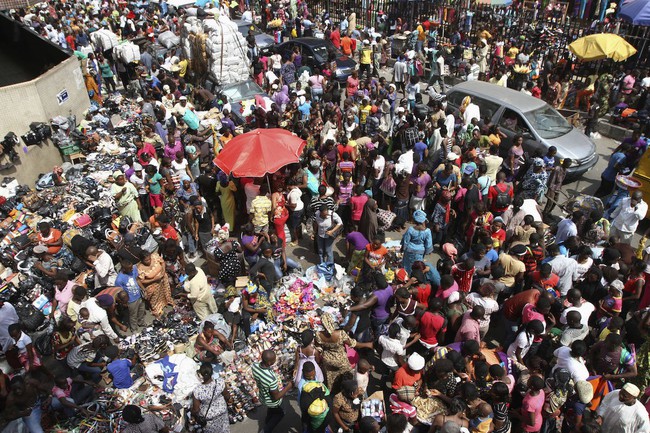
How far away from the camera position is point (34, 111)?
13109 millimetres

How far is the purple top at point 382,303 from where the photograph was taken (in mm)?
6637

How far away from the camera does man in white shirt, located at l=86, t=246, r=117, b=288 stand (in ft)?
24.9

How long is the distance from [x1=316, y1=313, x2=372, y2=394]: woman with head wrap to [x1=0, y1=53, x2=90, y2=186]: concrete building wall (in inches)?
380

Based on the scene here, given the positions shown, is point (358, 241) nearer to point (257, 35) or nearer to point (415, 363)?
point (415, 363)

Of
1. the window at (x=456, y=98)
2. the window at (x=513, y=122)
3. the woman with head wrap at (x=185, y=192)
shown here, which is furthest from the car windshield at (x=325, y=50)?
the woman with head wrap at (x=185, y=192)

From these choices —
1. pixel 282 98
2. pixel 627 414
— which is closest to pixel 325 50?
pixel 282 98

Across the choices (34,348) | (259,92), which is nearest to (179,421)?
(34,348)

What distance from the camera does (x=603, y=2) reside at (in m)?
22.4

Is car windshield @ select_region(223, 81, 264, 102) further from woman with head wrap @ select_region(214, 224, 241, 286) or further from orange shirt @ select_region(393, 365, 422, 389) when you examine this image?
orange shirt @ select_region(393, 365, 422, 389)

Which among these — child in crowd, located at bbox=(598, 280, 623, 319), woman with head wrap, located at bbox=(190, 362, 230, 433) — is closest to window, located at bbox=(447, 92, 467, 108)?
child in crowd, located at bbox=(598, 280, 623, 319)

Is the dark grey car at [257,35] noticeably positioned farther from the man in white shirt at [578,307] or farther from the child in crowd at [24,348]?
the man in white shirt at [578,307]

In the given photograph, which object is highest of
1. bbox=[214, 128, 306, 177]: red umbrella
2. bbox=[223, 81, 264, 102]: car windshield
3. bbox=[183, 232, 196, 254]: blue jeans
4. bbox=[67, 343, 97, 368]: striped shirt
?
bbox=[214, 128, 306, 177]: red umbrella

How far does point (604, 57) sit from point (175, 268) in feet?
44.9

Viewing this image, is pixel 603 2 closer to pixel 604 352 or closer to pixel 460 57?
pixel 460 57
